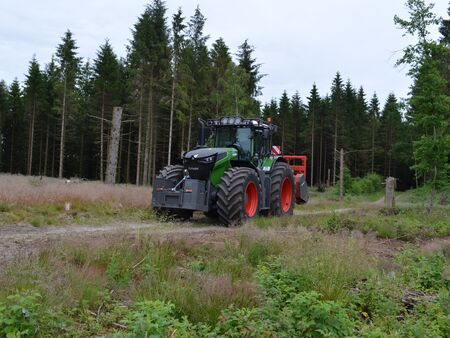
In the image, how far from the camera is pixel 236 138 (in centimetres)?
1400

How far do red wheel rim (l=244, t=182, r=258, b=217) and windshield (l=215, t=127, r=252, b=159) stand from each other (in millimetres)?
1234

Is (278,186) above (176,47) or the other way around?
the other way around

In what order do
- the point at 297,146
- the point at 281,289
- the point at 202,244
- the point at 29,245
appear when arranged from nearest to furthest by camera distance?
the point at 281,289 → the point at 29,245 → the point at 202,244 → the point at 297,146

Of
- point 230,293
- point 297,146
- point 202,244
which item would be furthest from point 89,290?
point 297,146

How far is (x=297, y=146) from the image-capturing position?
6256 centimetres

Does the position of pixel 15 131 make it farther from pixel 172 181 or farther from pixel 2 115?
pixel 172 181

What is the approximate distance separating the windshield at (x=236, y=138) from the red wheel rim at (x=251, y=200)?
1234 mm

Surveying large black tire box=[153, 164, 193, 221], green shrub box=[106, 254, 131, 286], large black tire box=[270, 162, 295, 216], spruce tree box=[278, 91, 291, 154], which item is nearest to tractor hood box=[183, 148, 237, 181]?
large black tire box=[153, 164, 193, 221]

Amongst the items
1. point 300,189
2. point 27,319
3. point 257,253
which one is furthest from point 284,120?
point 27,319

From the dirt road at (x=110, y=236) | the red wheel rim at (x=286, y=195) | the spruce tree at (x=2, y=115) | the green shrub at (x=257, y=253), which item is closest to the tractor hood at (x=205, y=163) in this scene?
the dirt road at (x=110, y=236)

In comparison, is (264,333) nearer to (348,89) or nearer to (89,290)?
(89,290)

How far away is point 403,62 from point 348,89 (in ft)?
146

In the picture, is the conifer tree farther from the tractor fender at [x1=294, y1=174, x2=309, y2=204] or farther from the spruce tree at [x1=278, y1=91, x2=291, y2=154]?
the spruce tree at [x1=278, y1=91, x2=291, y2=154]

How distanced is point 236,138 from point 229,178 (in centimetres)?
223
